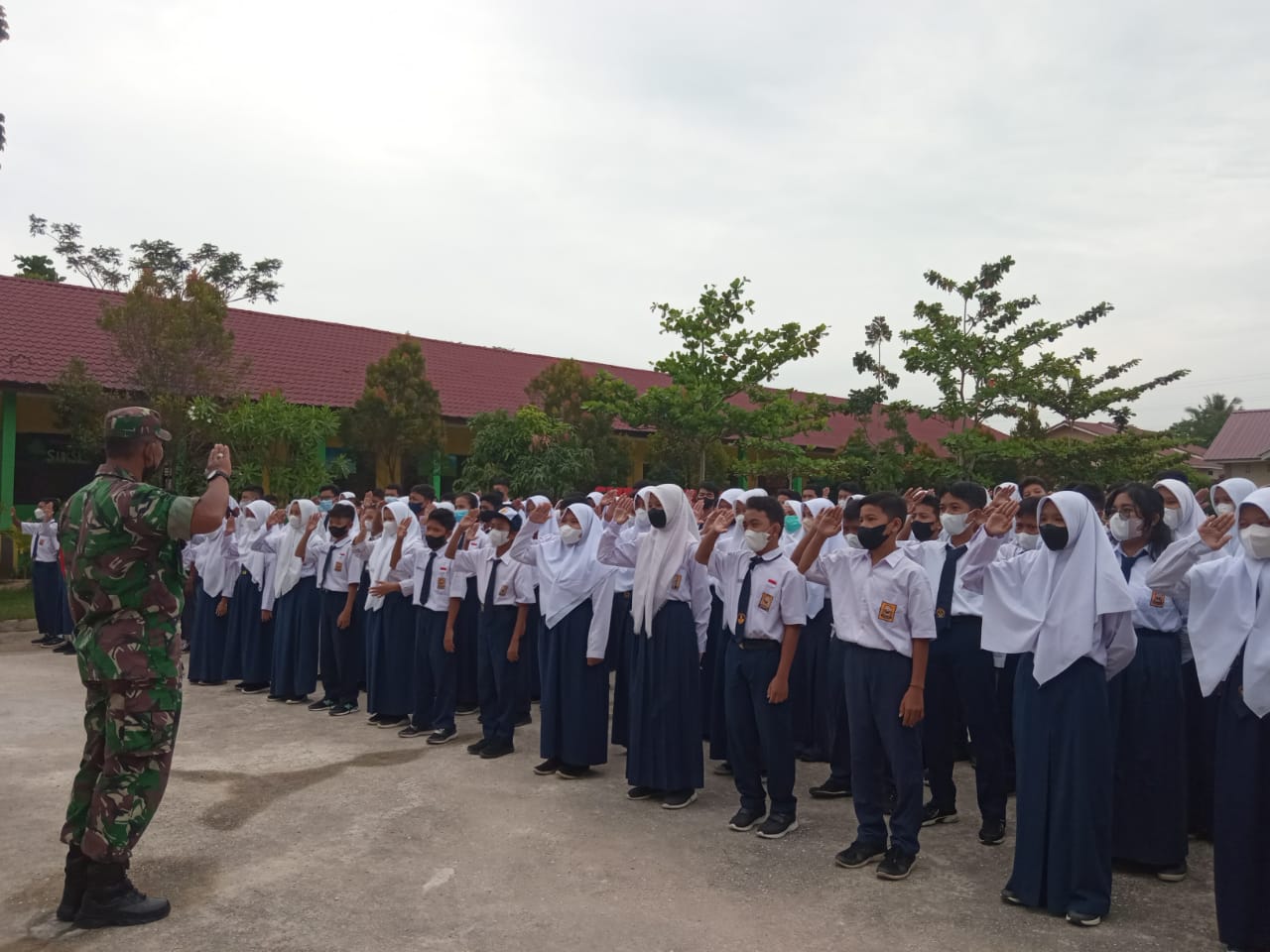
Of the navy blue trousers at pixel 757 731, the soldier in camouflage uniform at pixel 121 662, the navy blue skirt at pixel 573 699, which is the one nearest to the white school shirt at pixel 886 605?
the navy blue trousers at pixel 757 731

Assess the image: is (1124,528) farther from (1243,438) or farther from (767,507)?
(1243,438)

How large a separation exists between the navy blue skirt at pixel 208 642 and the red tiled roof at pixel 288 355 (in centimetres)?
699

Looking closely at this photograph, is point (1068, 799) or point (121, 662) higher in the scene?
point (121, 662)

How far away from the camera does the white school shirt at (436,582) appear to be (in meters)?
7.04

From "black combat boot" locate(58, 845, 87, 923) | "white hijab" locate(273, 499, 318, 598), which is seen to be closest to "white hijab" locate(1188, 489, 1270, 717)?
"black combat boot" locate(58, 845, 87, 923)

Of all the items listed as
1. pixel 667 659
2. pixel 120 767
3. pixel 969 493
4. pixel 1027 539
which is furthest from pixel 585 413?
pixel 120 767

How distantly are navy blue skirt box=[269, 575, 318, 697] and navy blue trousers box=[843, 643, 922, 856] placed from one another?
5225 mm

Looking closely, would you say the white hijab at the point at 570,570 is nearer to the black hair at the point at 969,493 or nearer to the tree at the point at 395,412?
the black hair at the point at 969,493

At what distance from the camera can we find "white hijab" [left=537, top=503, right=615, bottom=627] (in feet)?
20.6

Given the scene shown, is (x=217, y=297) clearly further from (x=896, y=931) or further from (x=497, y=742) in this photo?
(x=896, y=931)

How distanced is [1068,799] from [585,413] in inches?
556

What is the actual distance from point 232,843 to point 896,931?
122 inches

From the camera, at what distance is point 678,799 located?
555cm

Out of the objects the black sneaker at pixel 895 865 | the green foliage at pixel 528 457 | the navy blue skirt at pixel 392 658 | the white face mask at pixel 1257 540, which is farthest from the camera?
the green foliage at pixel 528 457
